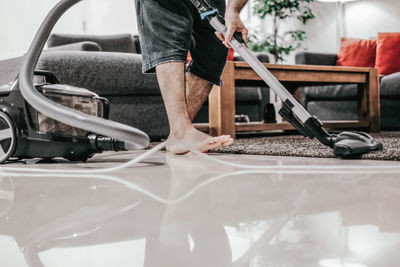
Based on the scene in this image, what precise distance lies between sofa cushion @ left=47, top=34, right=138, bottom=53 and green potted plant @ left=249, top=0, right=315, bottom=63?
1.86 meters

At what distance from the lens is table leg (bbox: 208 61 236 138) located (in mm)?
1957

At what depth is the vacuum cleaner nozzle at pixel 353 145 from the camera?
3.54ft

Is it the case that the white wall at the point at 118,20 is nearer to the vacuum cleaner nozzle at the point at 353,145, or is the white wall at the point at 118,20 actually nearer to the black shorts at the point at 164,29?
the black shorts at the point at 164,29

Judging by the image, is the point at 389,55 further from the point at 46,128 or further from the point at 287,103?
the point at 46,128

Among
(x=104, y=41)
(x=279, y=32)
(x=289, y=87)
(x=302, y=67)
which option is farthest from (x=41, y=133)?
(x=279, y=32)

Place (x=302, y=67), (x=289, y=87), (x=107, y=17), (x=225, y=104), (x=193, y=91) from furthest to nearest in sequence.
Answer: (x=107, y=17) < (x=289, y=87) < (x=302, y=67) < (x=225, y=104) < (x=193, y=91)

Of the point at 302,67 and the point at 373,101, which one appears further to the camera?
the point at 373,101

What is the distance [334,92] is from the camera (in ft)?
10.1

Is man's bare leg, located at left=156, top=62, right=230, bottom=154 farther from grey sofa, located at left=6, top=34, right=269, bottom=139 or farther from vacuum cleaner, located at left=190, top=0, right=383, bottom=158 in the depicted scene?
grey sofa, located at left=6, top=34, right=269, bottom=139

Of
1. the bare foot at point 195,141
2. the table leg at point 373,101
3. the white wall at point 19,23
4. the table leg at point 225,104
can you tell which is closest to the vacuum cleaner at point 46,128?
the bare foot at point 195,141

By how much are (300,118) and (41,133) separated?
0.65 metres

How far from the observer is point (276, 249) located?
32cm

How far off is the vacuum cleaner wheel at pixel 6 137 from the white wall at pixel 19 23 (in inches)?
135

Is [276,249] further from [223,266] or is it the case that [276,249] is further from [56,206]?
[56,206]
